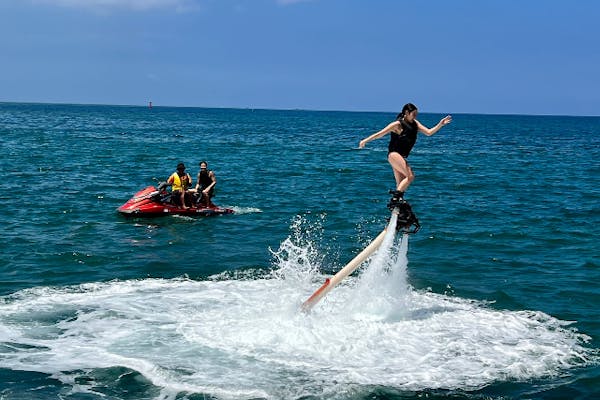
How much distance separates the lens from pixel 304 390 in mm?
9906

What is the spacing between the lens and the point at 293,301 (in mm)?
13836

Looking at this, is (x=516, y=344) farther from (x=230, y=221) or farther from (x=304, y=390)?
(x=230, y=221)

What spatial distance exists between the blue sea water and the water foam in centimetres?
4

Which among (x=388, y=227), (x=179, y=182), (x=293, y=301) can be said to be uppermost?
(x=388, y=227)

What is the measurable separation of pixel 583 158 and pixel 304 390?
5766cm

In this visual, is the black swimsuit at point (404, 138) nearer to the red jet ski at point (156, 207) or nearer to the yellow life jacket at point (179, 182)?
the yellow life jacket at point (179, 182)

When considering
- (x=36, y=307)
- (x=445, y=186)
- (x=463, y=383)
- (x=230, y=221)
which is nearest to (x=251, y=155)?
(x=445, y=186)

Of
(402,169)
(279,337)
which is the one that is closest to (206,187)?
(279,337)

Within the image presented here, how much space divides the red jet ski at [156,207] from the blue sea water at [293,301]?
0.33 meters

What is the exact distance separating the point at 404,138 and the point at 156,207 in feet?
44.3

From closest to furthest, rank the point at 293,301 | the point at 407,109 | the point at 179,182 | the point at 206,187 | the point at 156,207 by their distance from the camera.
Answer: the point at 407,109, the point at 293,301, the point at 156,207, the point at 179,182, the point at 206,187

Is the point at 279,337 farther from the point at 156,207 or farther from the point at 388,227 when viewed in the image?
the point at 156,207

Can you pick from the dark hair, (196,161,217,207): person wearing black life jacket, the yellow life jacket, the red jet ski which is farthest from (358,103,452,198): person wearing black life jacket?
(196,161,217,207): person wearing black life jacket

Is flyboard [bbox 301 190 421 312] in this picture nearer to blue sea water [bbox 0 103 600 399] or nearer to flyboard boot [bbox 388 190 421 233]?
flyboard boot [bbox 388 190 421 233]
